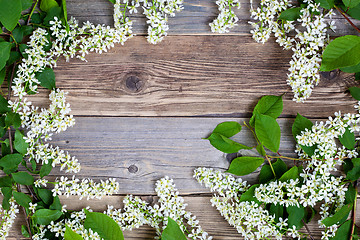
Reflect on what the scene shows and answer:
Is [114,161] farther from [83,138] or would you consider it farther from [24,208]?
[24,208]

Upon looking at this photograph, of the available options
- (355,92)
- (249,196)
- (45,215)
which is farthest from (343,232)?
(45,215)

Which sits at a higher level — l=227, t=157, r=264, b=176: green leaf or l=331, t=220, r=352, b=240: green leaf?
l=227, t=157, r=264, b=176: green leaf

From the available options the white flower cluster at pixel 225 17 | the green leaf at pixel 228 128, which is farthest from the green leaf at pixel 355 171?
the white flower cluster at pixel 225 17

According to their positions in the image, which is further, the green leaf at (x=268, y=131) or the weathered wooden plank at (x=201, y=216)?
the weathered wooden plank at (x=201, y=216)

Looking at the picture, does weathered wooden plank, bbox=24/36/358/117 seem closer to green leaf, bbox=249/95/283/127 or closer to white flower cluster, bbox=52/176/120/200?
green leaf, bbox=249/95/283/127

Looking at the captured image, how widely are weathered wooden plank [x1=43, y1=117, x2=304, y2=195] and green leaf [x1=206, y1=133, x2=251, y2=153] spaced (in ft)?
0.16

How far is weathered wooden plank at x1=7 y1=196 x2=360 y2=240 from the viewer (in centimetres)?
110

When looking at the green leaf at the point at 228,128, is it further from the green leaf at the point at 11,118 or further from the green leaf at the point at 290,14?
the green leaf at the point at 11,118

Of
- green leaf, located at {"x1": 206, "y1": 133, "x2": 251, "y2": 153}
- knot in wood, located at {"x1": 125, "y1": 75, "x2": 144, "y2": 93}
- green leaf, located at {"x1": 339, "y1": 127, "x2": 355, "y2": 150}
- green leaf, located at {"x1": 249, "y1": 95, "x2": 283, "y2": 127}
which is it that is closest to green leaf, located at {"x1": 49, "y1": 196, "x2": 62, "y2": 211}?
knot in wood, located at {"x1": 125, "y1": 75, "x2": 144, "y2": 93}

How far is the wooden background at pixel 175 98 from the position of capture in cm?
105

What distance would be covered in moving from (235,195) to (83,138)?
0.58 m

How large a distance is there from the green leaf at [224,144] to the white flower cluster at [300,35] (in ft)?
0.86

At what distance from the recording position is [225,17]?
40.1 inches

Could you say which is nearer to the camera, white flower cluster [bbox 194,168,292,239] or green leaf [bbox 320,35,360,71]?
green leaf [bbox 320,35,360,71]
